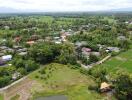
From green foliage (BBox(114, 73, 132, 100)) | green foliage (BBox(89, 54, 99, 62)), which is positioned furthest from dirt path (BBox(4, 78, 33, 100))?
green foliage (BBox(89, 54, 99, 62))

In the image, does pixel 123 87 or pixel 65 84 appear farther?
pixel 65 84

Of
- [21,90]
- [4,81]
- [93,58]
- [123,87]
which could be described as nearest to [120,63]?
[93,58]

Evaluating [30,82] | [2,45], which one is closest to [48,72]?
[30,82]

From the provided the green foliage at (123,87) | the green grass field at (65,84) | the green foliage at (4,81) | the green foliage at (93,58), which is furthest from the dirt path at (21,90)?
the green foliage at (93,58)

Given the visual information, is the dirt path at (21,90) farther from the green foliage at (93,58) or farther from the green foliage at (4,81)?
the green foliage at (93,58)

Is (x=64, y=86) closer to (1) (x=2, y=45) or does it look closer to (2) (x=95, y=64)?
(2) (x=95, y=64)

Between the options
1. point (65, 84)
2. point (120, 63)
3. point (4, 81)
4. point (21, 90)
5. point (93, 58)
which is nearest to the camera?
point (21, 90)

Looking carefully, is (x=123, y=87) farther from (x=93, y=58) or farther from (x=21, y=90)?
(x=93, y=58)
